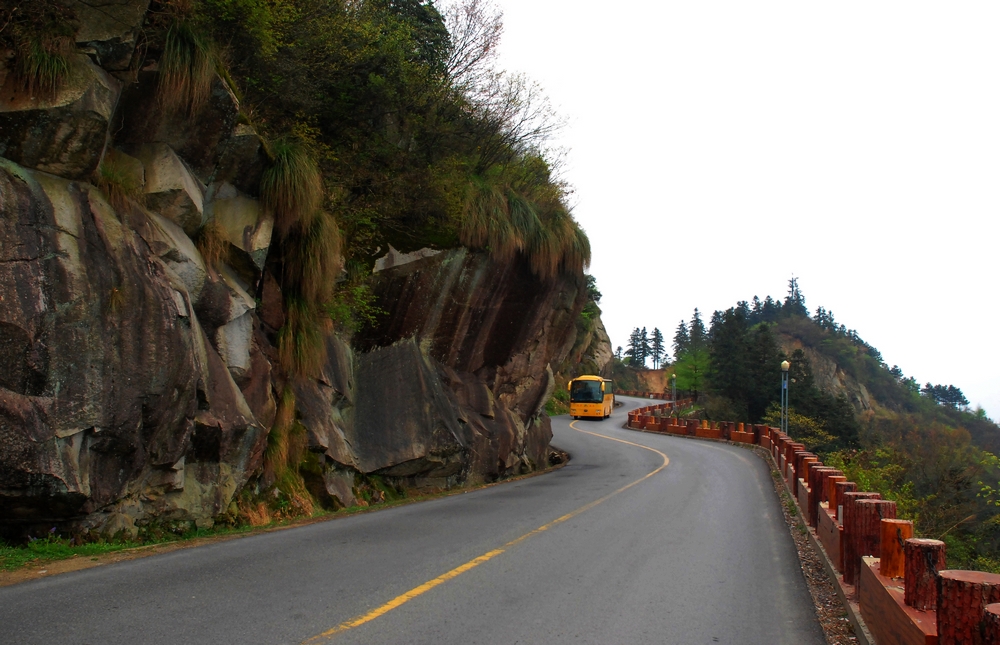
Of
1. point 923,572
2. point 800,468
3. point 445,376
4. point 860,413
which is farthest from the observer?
point 860,413

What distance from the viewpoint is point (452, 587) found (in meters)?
6.52

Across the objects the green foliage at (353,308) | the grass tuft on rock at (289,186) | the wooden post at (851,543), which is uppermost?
the grass tuft on rock at (289,186)

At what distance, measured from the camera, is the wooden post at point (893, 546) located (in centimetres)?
556

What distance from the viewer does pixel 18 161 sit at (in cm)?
780

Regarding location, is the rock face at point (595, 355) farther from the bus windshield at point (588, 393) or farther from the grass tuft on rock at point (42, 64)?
the grass tuft on rock at point (42, 64)

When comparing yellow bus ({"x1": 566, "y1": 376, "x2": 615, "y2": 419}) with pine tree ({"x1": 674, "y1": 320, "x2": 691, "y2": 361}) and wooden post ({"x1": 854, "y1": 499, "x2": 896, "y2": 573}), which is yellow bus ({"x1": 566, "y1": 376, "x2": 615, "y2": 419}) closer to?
wooden post ({"x1": 854, "y1": 499, "x2": 896, "y2": 573})

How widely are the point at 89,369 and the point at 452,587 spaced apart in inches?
182

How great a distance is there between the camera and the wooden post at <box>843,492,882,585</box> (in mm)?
6969

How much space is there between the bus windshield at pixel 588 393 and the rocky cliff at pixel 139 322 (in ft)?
117

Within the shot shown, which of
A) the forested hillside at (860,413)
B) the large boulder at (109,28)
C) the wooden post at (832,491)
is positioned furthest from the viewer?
the forested hillside at (860,413)

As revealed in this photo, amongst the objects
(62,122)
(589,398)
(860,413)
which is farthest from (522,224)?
(860,413)

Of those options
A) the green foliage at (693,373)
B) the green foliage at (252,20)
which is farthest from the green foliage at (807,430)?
the green foliage at (252,20)

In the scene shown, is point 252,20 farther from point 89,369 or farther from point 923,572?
point 923,572

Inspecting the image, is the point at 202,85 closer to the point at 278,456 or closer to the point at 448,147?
the point at 278,456
